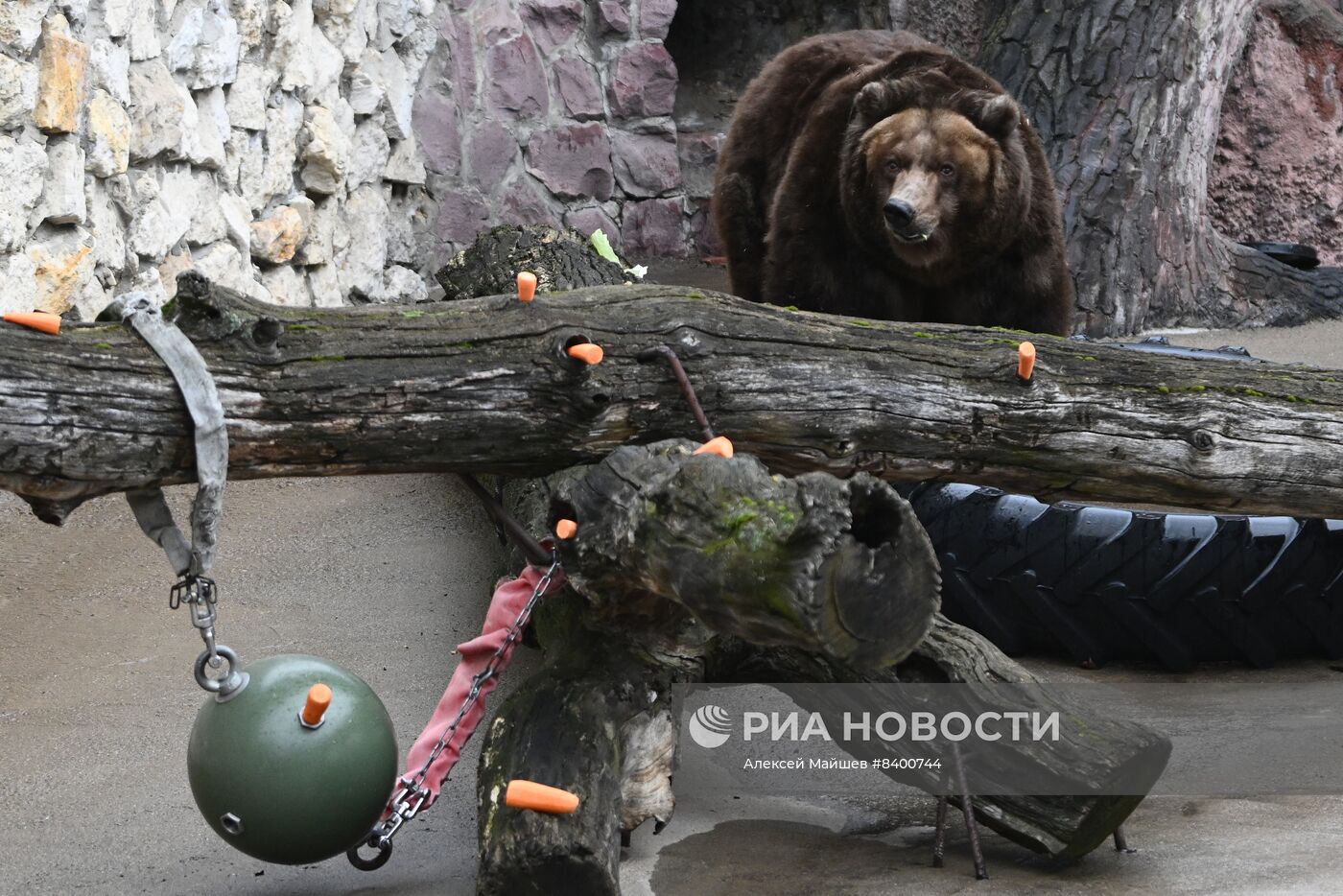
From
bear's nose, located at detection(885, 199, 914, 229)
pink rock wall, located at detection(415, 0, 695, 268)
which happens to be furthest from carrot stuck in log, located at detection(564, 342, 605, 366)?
pink rock wall, located at detection(415, 0, 695, 268)

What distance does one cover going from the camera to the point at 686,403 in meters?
2.51

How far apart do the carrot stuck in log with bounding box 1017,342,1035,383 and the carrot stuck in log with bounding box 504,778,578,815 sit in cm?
116

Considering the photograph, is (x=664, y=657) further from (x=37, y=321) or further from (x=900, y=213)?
(x=900, y=213)

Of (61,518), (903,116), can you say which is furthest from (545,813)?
(903,116)

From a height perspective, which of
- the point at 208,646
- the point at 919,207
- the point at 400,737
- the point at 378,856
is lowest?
the point at 400,737

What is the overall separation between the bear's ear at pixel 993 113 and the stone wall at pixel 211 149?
9.76 feet

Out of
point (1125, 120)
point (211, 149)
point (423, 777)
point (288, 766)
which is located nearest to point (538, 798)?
point (423, 777)

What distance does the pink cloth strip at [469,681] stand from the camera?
2514 millimetres

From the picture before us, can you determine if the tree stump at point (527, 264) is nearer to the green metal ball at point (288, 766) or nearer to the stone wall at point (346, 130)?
the stone wall at point (346, 130)

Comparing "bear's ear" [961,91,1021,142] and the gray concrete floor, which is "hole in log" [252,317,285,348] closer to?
the gray concrete floor

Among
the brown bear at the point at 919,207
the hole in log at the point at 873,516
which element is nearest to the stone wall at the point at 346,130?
the brown bear at the point at 919,207

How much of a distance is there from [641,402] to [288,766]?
842mm

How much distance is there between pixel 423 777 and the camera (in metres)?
2.45

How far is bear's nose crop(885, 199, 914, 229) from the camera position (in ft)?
15.1
